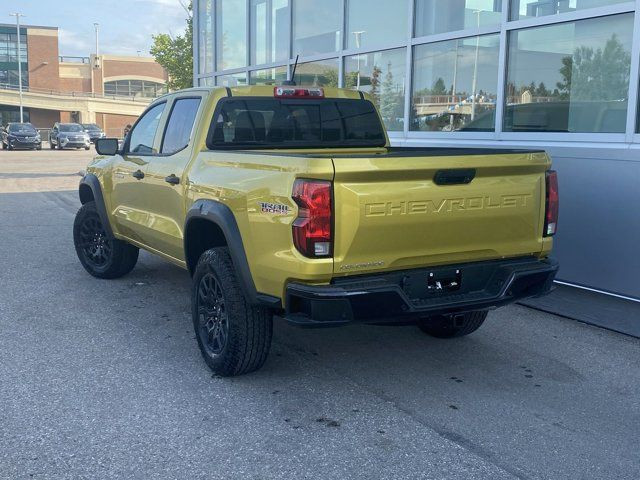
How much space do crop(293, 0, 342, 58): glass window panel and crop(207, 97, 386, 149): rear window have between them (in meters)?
5.32

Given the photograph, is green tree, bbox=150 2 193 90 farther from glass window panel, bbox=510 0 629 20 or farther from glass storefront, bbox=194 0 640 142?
glass window panel, bbox=510 0 629 20

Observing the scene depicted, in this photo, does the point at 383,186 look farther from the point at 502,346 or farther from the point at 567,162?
the point at 567,162

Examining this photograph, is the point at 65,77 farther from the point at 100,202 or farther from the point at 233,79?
the point at 100,202

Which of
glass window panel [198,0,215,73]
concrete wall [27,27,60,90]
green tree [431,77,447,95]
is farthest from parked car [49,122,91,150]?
concrete wall [27,27,60,90]

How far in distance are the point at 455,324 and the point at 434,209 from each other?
1.59m

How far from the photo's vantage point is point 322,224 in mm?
3607

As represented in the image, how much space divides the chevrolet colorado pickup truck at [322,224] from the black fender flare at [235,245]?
1 centimetres

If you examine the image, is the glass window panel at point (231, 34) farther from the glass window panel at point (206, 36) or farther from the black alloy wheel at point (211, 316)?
the black alloy wheel at point (211, 316)

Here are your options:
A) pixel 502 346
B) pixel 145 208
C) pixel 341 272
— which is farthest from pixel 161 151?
pixel 502 346

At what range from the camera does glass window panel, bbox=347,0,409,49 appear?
948cm

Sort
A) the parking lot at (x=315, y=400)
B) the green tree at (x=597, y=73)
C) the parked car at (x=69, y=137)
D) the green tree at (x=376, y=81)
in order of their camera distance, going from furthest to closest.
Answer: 1. the parked car at (x=69, y=137)
2. the green tree at (x=376, y=81)
3. the green tree at (x=597, y=73)
4. the parking lot at (x=315, y=400)

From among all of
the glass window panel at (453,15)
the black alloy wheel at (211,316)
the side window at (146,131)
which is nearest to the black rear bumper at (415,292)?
the black alloy wheel at (211,316)

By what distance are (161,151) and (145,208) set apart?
526mm

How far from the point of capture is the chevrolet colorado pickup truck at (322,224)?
3650 millimetres
